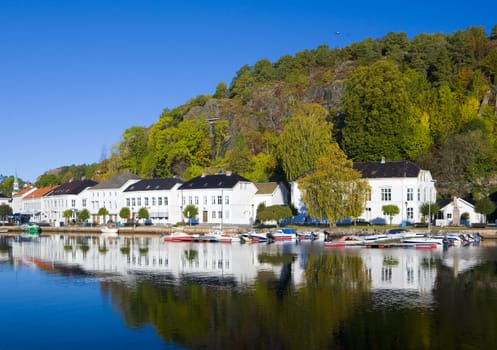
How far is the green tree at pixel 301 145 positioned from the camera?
7625cm

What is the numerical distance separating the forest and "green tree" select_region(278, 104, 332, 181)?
14 cm

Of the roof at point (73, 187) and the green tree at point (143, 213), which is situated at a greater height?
the roof at point (73, 187)

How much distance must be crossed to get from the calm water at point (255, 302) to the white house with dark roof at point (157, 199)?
3954 cm

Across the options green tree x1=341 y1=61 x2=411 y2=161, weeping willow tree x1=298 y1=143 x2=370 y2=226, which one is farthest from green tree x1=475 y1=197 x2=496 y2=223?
green tree x1=341 y1=61 x2=411 y2=161

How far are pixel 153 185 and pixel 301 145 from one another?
88.6ft

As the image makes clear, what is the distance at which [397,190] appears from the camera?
69.2 m

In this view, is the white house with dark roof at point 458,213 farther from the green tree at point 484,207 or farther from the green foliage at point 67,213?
the green foliage at point 67,213

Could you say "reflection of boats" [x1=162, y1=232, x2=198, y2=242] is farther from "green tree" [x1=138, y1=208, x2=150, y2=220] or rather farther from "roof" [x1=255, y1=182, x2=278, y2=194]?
"green tree" [x1=138, y1=208, x2=150, y2=220]

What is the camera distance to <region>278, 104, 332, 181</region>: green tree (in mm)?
76250

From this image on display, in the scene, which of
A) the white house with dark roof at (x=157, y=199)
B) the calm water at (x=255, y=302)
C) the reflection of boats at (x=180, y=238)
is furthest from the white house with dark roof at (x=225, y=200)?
the calm water at (x=255, y=302)

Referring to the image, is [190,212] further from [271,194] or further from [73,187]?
[73,187]

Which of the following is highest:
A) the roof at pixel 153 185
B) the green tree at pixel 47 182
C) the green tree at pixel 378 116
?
the green tree at pixel 378 116

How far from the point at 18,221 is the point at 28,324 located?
10093cm

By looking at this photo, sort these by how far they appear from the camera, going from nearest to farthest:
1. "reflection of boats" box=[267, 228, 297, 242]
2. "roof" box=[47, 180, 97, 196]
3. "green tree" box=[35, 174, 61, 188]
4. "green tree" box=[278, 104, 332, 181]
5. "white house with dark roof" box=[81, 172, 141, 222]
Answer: "reflection of boats" box=[267, 228, 297, 242], "green tree" box=[278, 104, 332, 181], "white house with dark roof" box=[81, 172, 141, 222], "roof" box=[47, 180, 97, 196], "green tree" box=[35, 174, 61, 188]
